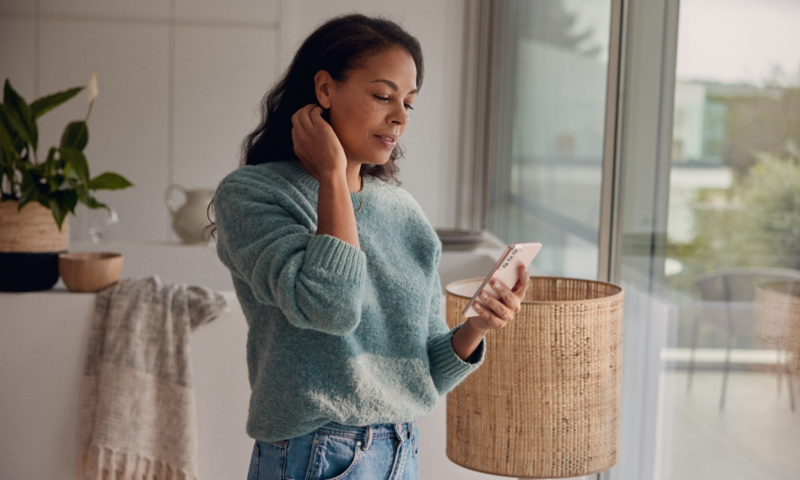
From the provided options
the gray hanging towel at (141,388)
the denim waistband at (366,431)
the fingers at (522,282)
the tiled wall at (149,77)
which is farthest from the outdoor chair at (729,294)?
the tiled wall at (149,77)

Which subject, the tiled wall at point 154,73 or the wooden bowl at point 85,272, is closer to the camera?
the wooden bowl at point 85,272

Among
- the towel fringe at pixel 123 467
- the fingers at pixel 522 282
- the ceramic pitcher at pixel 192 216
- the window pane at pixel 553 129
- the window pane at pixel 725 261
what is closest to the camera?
the fingers at pixel 522 282

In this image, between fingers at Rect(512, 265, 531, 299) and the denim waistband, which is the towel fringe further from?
fingers at Rect(512, 265, 531, 299)

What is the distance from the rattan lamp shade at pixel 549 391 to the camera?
1257mm

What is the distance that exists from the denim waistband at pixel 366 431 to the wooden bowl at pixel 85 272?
1.27 m

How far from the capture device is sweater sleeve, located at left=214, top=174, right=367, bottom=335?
0.85 meters

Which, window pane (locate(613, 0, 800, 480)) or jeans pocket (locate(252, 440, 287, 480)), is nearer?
jeans pocket (locate(252, 440, 287, 480))

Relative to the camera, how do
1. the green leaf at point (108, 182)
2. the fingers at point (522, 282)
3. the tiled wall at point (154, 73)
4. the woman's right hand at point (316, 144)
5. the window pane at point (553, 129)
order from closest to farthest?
1. the woman's right hand at point (316, 144)
2. the fingers at point (522, 282)
3. the green leaf at point (108, 182)
4. the window pane at point (553, 129)
5. the tiled wall at point (154, 73)

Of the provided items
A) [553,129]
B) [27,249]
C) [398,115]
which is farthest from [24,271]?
[553,129]

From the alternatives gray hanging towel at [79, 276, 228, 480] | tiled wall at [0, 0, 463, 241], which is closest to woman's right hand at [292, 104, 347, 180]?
gray hanging towel at [79, 276, 228, 480]

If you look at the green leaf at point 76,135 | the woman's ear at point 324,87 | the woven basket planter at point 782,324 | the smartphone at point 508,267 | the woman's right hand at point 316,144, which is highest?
the woman's ear at point 324,87

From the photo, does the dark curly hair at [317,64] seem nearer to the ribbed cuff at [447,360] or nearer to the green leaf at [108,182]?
the ribbed cuff at [447,360]

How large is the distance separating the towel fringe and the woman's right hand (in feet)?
4.02

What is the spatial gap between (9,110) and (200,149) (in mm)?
2324
